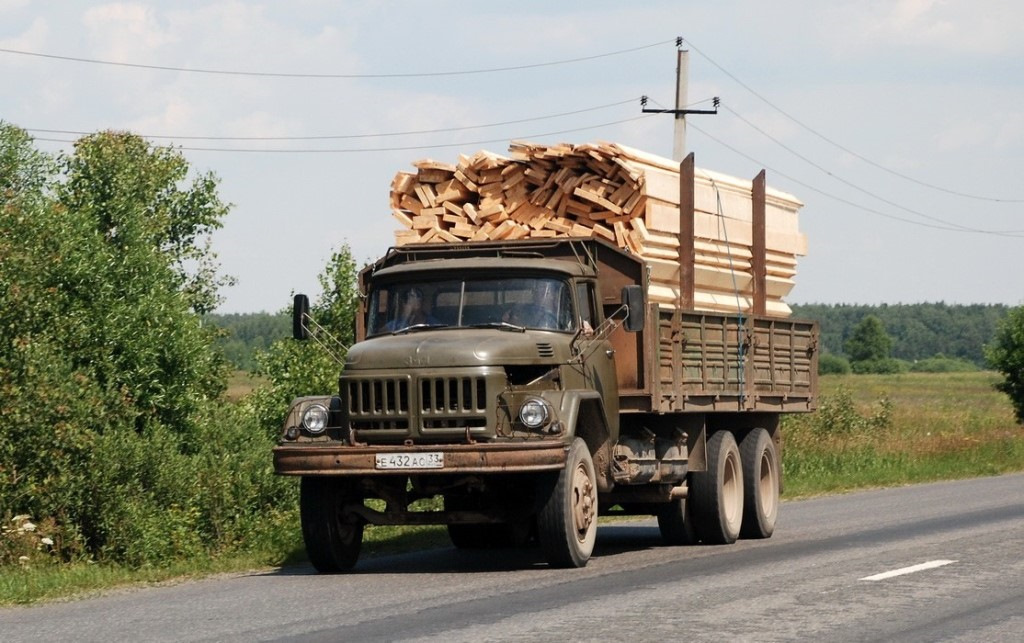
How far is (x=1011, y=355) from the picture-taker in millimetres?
53875

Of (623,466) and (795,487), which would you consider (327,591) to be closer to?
(623,466)

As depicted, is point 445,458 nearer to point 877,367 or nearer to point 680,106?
point 680,106

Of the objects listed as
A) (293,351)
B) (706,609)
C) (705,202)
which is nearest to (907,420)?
(293,351)

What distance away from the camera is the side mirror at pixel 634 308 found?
556 inches

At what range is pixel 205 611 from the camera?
1077 cm

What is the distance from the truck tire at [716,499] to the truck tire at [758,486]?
274 mm

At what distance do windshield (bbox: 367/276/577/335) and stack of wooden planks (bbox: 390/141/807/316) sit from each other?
1590 mm

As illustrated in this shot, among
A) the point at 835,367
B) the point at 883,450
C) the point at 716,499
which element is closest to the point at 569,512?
the point at 716,499

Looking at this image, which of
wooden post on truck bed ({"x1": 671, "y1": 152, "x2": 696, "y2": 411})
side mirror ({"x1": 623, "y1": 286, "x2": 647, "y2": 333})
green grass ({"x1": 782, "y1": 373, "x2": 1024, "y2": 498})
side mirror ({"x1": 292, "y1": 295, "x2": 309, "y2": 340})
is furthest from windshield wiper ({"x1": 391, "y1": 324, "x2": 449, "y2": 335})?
green grass ({"x1": 782, "y1": 373, "x2": 1024, "y2": 498})

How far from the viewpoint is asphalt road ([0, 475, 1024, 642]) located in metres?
9.40

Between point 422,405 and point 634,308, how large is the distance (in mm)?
2197

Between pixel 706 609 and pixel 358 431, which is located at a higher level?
pixel 358 431

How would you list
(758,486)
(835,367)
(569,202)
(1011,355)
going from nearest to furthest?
(569,202)
(758,486)
(1011,355)
(835,367)

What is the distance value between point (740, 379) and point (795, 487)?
974 centimetres
